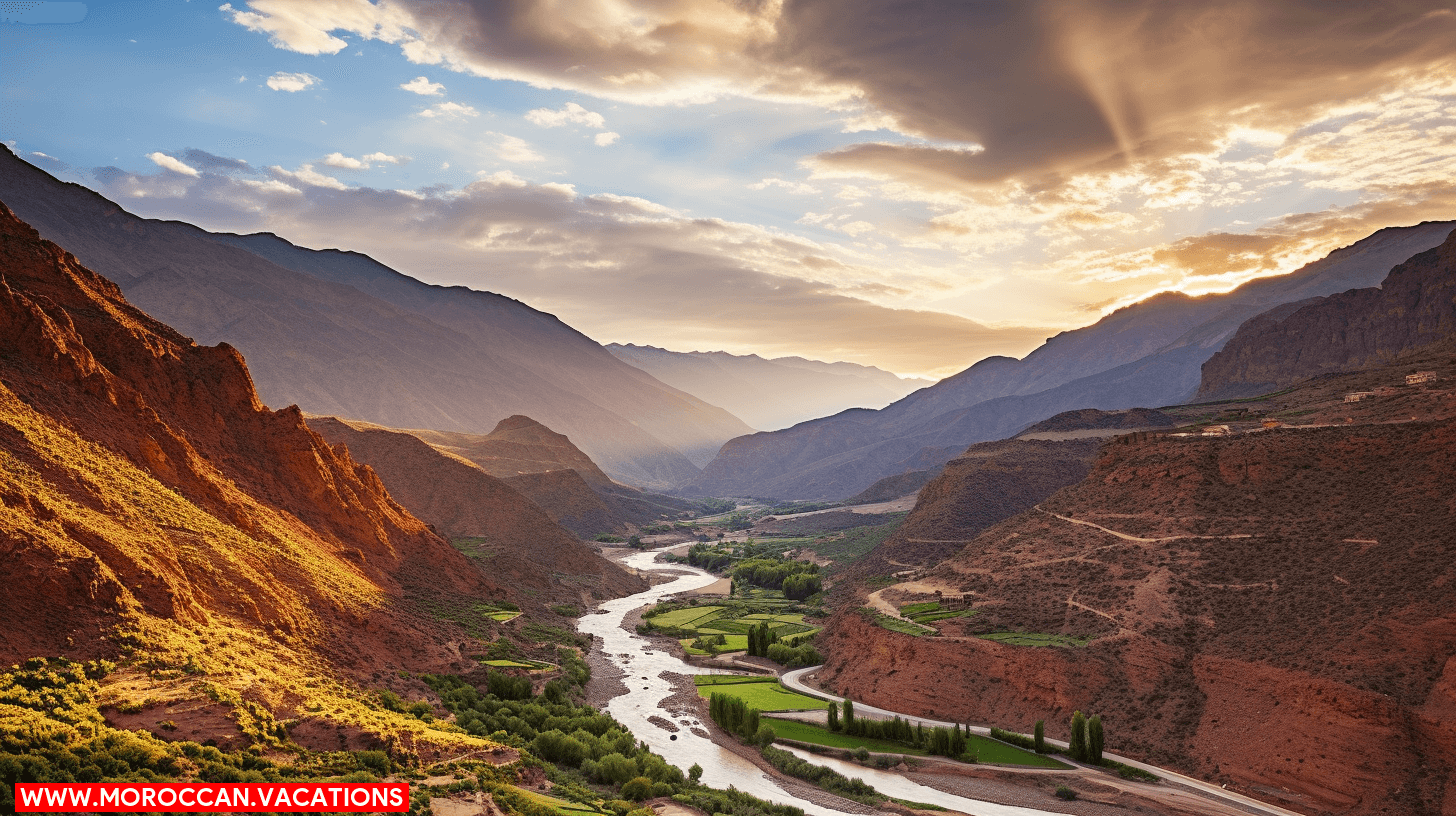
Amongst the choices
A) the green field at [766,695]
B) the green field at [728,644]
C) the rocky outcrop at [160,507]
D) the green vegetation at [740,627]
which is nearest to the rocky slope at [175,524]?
the rocky outcrop at [160,507]

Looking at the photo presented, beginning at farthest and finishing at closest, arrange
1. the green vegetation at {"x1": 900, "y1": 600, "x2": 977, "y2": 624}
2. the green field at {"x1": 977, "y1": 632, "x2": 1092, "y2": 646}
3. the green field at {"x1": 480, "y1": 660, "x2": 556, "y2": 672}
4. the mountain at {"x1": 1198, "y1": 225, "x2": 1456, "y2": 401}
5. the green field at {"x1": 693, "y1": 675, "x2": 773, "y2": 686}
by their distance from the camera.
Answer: the mountain at {"x1": 1198, "y1": 225, "x2": 1456, "y2": 401} < the green field at {"x1": 693, "y1": 675, "x2": 773, "y2": 686} < the green vegetation at {"x1": 900, "y1": 600, "x2": 977, "y2": 624} < the green field at {"x1": 480, "y1": 660, "x2": 556, "y2": 672} < the green field at {"x1": 977, "y1": 632, "x2": 1092, "y2": 646}

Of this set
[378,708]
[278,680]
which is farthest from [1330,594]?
[278,680]

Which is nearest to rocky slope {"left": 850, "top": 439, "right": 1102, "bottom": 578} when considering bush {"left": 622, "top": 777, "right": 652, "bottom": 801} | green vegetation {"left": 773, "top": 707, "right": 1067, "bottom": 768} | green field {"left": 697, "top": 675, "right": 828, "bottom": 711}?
green field {"left": 697, "top": 675, "right": 828, "bottom": 711}

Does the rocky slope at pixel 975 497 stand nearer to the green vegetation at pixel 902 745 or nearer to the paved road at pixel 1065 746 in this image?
the paved road at pixel 1065 746

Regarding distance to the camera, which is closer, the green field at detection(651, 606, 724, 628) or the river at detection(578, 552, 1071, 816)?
the river at detection(578, 552, 1071, 816)

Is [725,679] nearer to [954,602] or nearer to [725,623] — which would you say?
[954,602]

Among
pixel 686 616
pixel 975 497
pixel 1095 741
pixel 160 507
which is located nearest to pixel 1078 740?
pixel 1095 741

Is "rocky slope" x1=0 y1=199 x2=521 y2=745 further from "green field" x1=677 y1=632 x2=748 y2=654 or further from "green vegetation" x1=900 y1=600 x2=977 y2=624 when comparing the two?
"green vegetation" x1=900 y1=600 x2=977 y2=624
